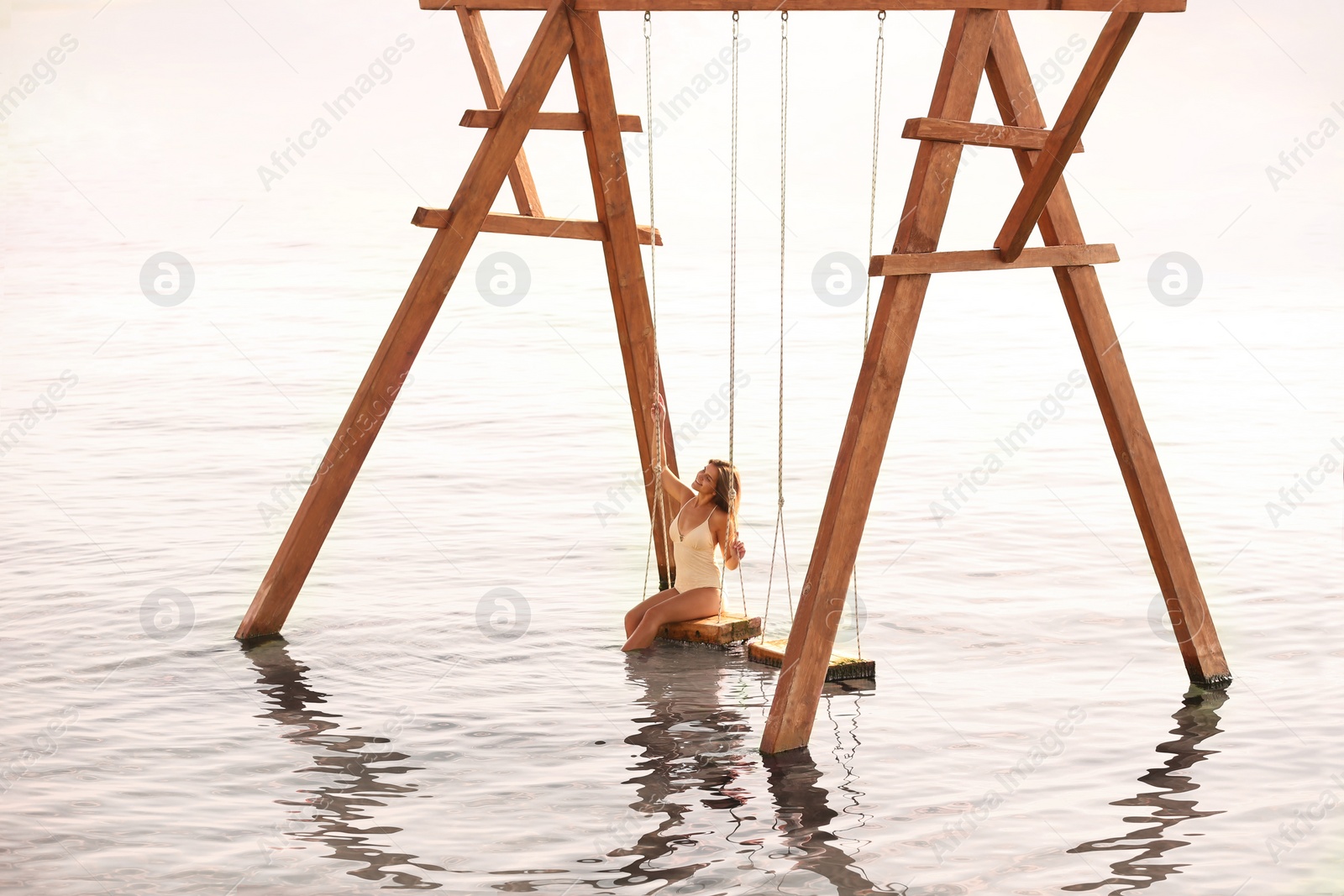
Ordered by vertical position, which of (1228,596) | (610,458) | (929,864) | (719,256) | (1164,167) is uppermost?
(1164,167)

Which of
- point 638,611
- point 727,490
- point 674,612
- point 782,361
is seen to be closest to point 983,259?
point 782,361

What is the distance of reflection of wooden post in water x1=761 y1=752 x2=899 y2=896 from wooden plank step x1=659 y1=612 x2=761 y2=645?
1797 millimetres

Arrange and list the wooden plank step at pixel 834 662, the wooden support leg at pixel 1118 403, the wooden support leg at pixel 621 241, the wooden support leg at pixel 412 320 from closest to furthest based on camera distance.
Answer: the wooden support leg at pixel 1118 403, the wooden plank step at pixel 834 662, the wooden support leg at pixel 412 320, the wooden support leg at pixel 621 241

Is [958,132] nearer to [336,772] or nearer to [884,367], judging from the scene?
[884,367]

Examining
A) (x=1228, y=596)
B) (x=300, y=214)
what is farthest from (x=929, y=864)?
(x=300, y=214)

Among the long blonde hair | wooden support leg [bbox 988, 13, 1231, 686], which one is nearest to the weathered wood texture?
wooden support leg [bbox 988, 13, 1231, 686]

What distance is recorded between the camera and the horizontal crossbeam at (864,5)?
6824 mm

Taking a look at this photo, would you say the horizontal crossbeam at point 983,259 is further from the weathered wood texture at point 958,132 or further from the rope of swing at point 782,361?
the rope of swing at point 782,361

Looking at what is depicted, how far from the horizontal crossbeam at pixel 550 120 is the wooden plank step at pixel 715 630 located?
9.77 feet

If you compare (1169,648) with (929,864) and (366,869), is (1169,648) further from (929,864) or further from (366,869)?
(366,869)

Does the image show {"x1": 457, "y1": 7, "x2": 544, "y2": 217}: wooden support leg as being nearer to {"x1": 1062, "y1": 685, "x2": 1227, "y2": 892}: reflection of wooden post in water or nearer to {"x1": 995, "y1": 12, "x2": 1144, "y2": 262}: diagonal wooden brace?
{"x1": 995, "y1": 12, "x2": 1144, "y2": 262}: diagonal wooden brace

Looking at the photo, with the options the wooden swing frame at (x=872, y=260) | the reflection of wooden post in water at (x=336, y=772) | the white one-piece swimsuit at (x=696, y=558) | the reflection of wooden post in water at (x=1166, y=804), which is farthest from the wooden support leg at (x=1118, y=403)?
the reflection of wooden post in water at (x=336, y=772)

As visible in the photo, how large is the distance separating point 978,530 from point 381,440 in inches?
242

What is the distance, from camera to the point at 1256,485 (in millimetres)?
12992
